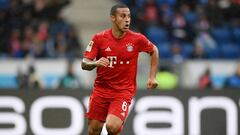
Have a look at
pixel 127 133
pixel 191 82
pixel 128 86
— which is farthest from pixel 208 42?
pixel 128 86

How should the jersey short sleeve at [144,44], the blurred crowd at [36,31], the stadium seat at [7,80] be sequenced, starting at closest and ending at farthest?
the jersey short sleeve at [144,44] → the stadium seat at [7,80] → the blurred crowd at [36,31]

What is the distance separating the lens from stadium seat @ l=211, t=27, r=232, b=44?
17.9 metres

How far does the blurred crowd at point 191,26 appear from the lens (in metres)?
17.2

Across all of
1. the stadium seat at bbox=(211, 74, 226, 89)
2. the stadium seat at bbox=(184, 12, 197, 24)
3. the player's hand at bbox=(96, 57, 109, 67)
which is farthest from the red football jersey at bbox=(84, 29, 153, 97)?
the stadium seat at bbox=(184, 12, 197, 24)

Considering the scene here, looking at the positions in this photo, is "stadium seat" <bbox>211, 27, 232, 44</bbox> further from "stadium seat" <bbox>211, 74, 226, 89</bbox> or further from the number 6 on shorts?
the number 6 on shorts

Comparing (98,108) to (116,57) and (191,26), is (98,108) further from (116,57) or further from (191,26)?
(191,26)

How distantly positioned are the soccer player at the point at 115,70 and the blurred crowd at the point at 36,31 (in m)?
6.25

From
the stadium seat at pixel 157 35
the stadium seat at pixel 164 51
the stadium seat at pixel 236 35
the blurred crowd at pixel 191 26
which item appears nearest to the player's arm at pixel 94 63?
the blurred crowd at pixel 191 26

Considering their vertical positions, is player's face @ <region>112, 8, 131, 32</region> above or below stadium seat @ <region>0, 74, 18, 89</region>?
above

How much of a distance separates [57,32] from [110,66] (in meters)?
Answer: 7.16

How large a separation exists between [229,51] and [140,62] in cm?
315

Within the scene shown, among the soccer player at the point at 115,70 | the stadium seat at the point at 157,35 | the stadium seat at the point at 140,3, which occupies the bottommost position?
the soccer player at the point at 115,70

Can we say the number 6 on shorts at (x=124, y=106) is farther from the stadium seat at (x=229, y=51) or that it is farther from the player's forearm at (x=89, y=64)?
the stadium seat at (x=229, y=51)

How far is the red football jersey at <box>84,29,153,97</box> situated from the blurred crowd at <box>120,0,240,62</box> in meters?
7.02
